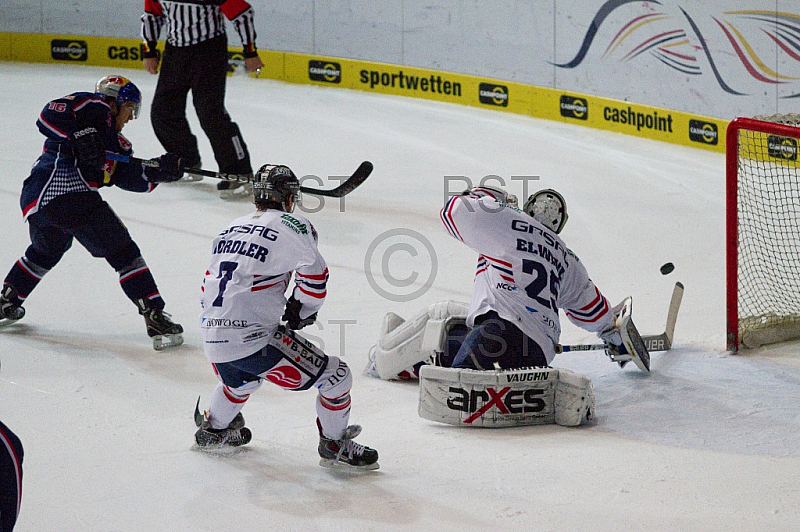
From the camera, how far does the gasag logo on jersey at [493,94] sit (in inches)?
352

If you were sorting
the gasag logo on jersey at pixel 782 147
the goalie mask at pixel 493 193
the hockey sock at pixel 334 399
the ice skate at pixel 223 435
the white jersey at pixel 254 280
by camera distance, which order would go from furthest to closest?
the gasag logo on jersey at pixel 782 147 < the goalie mask at pixel 493 193 < the ice skate at pixel 223 435 < the hockey sock at pixel 334 399 < the white jersey at pixel 254 280

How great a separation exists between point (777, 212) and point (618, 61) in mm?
2885

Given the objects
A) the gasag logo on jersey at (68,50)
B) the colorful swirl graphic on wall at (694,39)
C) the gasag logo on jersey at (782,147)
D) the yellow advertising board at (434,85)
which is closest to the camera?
the gasag logo on jersey at (782,147)

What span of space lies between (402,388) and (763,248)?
206cm

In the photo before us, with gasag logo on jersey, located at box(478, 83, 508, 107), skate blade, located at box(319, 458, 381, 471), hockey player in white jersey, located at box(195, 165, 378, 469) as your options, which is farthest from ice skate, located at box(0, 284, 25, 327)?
gasag logo on jersey, located at box(478, 83, 508, 107)

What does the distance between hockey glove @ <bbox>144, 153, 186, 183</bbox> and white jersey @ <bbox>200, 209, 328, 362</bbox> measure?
1.67 metres

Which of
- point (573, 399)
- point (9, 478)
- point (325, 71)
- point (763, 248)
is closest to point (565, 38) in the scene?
point (325, 71)

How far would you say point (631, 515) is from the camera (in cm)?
301

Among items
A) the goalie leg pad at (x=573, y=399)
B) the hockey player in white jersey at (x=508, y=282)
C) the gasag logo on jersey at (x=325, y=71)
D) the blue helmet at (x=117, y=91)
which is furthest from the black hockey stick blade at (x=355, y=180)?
the gasag logo on jersey at (x=325, y=71)

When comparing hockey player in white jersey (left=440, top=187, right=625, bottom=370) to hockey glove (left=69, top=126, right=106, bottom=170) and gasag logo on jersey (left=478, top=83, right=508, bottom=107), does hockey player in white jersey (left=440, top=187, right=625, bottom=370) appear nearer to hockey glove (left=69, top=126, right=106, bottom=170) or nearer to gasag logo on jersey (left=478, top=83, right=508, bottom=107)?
hockey glove (left=69, top=126, right=106, bottom=170)

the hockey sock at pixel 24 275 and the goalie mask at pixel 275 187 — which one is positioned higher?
the goalie mask at pixel 275 187

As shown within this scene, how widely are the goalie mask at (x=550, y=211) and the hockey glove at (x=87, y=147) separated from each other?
190cm

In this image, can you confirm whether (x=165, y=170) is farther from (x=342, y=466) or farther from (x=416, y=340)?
(x=342, y=466)

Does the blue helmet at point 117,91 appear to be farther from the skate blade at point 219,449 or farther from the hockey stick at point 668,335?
the hockey stick at point 668,335
